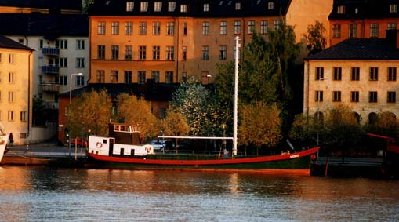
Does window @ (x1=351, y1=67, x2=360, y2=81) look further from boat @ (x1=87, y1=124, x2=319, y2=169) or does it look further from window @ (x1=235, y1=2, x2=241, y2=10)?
boat @ (x1=87, y1=124, x2=319, y2=169)

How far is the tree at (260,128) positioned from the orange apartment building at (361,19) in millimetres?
29342

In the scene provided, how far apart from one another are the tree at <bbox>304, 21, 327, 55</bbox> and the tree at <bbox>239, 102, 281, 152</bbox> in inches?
894

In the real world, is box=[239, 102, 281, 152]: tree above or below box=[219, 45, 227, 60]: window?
below

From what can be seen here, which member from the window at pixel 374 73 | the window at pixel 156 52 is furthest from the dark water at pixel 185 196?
the window at pixel 156 52

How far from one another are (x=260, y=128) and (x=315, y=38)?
2762 centimetres

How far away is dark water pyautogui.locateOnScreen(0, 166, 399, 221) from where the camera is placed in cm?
10538

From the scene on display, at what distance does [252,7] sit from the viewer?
7579 inches

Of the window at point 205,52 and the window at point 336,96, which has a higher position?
the window at point 205,52

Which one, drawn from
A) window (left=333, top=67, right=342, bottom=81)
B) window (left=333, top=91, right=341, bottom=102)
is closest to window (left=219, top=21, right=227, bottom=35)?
window (left=333, top=67, right=342, bottom=81)

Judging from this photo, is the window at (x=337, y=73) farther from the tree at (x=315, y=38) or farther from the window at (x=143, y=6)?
the window at (x=143, y=6)

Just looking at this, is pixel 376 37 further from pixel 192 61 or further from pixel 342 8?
pixel 192 61

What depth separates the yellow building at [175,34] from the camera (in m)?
195

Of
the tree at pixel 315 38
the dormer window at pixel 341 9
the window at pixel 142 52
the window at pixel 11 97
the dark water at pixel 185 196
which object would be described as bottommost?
the dark water at pixel 185 196

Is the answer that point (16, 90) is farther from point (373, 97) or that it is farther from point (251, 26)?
point (373, 97)
